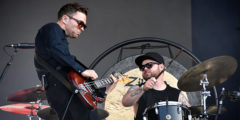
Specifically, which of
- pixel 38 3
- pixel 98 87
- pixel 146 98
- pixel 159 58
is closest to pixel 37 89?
pixel 98 87

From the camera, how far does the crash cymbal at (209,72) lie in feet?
8.75

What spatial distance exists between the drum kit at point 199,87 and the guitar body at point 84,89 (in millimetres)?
686

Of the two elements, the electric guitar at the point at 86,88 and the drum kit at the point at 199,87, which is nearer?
the electric guitar at the point at 86,88

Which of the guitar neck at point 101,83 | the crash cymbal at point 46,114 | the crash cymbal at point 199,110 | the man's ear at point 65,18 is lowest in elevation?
the crash cymbal at point 199,110

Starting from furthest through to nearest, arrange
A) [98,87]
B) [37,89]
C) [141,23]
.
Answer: [141,23] < [37,89] < [98,87]

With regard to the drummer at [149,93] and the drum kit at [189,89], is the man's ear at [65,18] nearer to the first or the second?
the drum kit at [189,89]

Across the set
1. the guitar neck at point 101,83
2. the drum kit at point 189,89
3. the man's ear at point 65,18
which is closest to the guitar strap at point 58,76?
the guitar neck at point 101,83

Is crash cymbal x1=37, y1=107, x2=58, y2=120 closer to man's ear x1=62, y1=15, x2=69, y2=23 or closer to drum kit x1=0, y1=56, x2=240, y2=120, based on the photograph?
drum kit x1=0, y1=56, x2=240, y2=120

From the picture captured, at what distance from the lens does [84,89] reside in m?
2.13

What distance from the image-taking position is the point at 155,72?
10.5ft

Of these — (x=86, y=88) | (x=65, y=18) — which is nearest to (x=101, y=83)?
(x=86, y=88)

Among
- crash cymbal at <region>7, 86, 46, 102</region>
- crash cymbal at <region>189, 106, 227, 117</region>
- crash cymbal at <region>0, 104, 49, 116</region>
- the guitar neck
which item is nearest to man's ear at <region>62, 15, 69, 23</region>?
the guitar neck

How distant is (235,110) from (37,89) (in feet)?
8.48

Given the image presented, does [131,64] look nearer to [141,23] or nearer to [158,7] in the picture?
[141,23]
